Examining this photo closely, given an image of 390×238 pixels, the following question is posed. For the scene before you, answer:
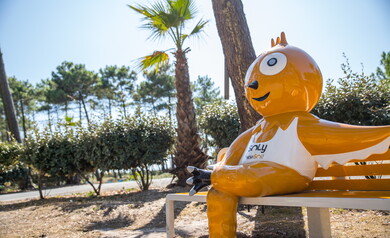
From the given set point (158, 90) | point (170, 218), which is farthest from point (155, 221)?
point (158, 90)

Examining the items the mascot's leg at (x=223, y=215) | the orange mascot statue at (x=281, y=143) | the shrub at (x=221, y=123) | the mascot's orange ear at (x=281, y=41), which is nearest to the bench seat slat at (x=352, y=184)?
the orange mascot statue at (x=281, y=143)

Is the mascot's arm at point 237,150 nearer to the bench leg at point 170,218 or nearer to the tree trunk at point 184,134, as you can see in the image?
the bench leg at point 170,218

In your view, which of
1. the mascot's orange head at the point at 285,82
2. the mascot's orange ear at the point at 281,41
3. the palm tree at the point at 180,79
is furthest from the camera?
the palm tree at the point at 180,79

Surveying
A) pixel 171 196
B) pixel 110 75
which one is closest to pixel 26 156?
pixel 171 196

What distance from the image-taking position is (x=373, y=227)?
3.22 metres

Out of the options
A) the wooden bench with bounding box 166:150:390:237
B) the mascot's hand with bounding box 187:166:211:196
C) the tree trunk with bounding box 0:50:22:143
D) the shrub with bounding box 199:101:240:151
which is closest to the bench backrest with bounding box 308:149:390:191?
the wooden bench with bounding box 166:150:390:237

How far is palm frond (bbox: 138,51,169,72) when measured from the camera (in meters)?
7.63

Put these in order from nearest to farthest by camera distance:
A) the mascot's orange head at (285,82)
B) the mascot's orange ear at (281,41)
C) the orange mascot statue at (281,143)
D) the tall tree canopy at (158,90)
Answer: the orange mascot statue at (281,143)
the mascot's orange head at (285,82)
the mascot's orange ear at (281,41)
the tall tree canopy at (158,90)

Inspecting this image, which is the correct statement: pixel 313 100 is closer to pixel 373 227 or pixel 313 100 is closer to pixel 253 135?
pixel 253 135

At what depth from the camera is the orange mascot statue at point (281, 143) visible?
203 cm

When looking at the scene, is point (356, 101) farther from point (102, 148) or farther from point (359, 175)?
point (102, 148)

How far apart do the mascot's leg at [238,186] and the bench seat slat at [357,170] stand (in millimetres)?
524

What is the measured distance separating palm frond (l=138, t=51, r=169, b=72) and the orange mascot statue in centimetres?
542

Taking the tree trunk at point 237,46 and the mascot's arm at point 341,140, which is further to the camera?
the tree trunk at point 237,46
